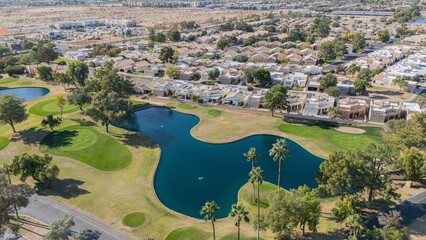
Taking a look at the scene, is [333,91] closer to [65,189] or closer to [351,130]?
[351,130]

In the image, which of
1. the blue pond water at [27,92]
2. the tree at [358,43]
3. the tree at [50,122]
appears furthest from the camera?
the tree at [358,43]

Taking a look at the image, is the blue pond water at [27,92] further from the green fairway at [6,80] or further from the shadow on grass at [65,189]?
the shadow on grass at [65,189]

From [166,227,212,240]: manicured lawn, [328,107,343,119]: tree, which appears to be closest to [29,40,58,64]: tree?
[328,107,343,119]: tree

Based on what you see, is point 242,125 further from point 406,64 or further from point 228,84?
point 406,64

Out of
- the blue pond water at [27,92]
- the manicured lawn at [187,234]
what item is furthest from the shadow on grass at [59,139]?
the manicured lawn at [187,234]

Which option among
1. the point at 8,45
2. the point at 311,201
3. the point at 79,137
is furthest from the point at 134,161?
the point at 8,45

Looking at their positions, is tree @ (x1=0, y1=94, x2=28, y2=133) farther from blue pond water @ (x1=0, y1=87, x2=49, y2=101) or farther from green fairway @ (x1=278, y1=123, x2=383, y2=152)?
green fairway @ (x1=278, y1=123, x2=383, y2=152)

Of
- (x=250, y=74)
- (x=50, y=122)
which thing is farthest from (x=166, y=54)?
(x=50, y=122)
